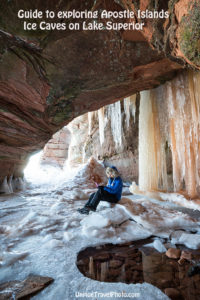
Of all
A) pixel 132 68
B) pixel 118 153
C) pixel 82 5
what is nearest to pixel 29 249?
pixel 82 5

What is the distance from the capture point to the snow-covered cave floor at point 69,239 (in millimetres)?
1137

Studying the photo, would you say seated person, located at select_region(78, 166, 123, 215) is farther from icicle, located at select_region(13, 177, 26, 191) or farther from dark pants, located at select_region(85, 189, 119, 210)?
icicle, located at select_region(13, 177, 26, 191)

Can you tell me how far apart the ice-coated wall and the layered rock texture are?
0.44 m

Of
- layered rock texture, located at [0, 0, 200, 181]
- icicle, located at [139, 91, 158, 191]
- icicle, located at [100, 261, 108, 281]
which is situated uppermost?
layered rock texture, located at [0, 0, 200, 181]

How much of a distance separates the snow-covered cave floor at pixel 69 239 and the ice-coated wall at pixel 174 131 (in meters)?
1.49

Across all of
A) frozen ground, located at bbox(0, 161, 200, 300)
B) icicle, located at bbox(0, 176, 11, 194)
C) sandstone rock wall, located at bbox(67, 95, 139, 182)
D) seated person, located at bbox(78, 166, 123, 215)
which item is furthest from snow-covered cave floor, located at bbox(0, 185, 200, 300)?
sandstone rock wall, located at bbox(67, 95, 139, 182)

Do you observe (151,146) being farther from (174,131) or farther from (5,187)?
(5,187)

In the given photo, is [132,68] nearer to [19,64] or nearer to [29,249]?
[19,64]

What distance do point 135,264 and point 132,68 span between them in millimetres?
3700

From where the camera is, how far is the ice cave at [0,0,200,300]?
4.13 feet

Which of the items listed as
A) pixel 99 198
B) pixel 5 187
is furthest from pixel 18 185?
pixel 99 198

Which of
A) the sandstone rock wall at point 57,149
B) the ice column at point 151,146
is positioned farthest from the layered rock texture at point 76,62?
the sandstone rock wall at point 57,149

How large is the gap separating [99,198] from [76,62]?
283cm

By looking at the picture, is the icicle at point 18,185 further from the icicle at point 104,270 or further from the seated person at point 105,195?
the icicle at point 104,270
